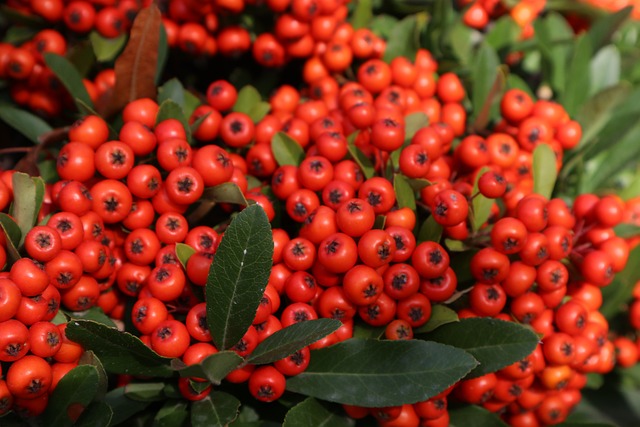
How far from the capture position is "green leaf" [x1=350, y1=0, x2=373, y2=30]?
7.62 feet

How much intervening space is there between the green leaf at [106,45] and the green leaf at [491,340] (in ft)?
4.64

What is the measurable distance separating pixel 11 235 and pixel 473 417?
1.27 metres

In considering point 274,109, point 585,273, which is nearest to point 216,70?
point 274,109

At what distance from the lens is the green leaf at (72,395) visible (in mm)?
1311

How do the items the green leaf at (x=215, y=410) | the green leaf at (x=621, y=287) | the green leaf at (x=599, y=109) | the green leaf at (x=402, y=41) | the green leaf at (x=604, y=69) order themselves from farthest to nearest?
the green leaf at (x=604, y=69) → the green leaf at (x=402, y=41) → the green leaf at (x=599, y=109) → the green leaf at (x=621, y=287) → the green leaf at (x=215, y=410)

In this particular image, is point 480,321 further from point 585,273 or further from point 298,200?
point 298,200

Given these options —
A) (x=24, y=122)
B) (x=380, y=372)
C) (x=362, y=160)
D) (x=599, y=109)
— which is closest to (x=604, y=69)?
(x=599, y=109)

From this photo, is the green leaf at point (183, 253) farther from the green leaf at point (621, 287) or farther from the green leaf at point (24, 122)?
the green leaf at point (621, 287)

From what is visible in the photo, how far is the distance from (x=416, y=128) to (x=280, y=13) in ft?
2.19

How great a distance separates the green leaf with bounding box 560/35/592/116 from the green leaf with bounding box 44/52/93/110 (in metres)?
1.69

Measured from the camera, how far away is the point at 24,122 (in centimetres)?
189

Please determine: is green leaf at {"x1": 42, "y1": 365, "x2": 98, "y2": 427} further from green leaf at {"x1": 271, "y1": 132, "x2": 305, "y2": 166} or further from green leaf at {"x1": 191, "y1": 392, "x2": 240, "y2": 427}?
green leaf at {"x1": 271, "y1": 132, "x2": 305, "y2": 166}

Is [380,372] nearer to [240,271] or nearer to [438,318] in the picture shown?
[438,318]

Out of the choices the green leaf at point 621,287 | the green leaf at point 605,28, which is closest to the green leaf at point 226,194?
the green leaf at point 621,287
